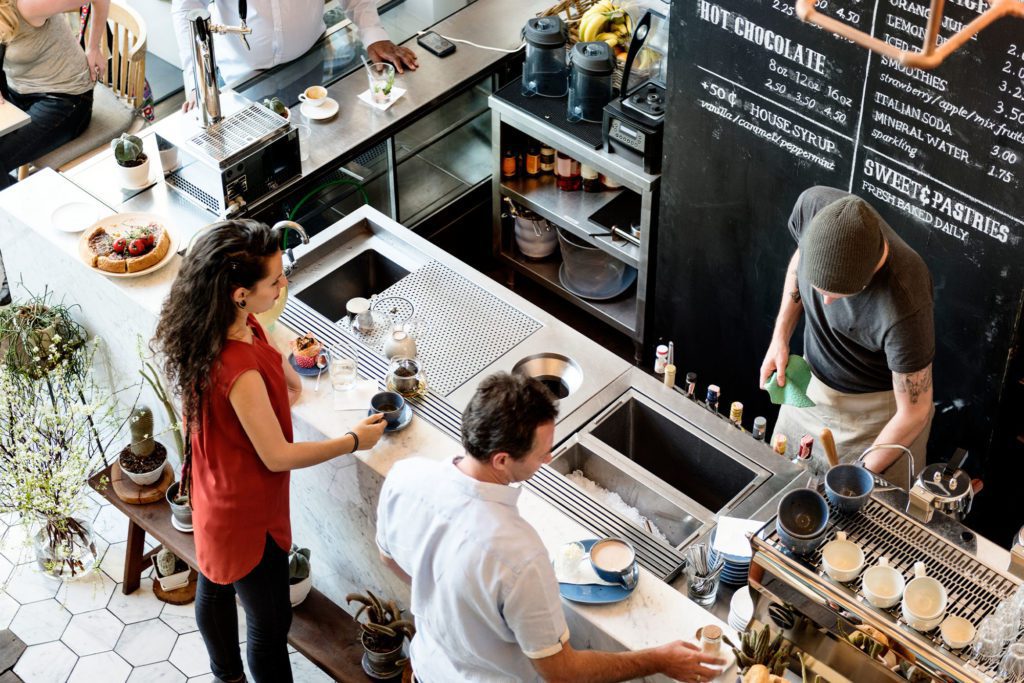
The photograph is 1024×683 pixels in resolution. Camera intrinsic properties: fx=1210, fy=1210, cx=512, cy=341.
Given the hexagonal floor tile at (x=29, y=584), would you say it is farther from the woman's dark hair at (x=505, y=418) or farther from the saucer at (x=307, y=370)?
the woman's dark hair at (x=505, y=418)

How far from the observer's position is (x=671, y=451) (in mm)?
3645

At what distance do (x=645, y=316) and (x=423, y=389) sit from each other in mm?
1635

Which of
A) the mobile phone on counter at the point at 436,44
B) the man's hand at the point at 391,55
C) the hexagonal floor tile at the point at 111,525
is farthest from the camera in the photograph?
the mobile phone on counter at the point at 436,44

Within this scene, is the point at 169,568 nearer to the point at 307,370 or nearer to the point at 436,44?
the point at 307,370

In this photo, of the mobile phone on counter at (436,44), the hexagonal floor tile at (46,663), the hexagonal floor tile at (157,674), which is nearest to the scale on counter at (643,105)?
the mobile phone on counter at (436,44)

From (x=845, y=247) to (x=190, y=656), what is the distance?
2.49m

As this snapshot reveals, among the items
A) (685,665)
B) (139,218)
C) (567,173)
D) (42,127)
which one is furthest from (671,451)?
(42,127)

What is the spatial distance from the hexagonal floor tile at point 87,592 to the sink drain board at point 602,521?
1805mm

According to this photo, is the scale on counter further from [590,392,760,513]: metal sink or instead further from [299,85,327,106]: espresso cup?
[590,392,760,513]: metal sink

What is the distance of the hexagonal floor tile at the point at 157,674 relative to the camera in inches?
156

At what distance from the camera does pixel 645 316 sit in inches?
194

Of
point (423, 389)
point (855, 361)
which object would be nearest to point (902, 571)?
point (855, 361)

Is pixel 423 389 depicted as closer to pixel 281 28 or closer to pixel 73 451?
pixel 73 451

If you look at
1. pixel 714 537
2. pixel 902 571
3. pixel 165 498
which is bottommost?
pixel 165 498
